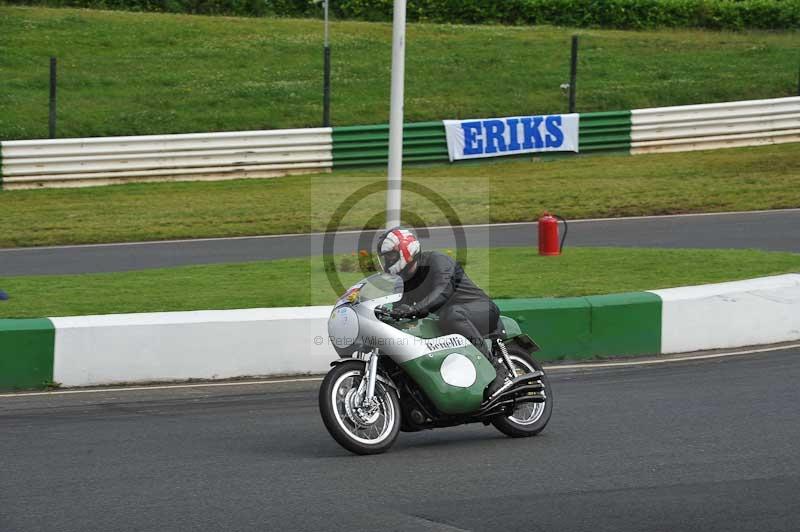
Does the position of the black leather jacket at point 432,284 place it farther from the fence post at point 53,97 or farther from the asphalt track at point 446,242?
the fence post at point 53,97

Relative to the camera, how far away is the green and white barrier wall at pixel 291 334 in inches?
417

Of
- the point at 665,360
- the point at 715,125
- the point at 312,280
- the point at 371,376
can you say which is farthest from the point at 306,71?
the point at 371,376

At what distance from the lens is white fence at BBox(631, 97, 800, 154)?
2766cm

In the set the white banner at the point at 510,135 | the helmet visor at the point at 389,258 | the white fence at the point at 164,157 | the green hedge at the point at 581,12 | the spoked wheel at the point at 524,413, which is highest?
the green hedge at the point at 581,12

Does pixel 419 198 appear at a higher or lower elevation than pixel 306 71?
lower

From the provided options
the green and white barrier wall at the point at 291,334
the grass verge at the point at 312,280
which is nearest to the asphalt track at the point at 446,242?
the grass verge at the point at 312,280

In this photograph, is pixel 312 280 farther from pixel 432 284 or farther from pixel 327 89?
pixel 327 89

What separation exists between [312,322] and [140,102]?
19.8 meters

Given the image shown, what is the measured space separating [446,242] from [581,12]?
24601mm

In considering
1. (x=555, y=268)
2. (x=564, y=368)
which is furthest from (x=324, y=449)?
(x=555, y=268)

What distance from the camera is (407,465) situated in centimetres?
800

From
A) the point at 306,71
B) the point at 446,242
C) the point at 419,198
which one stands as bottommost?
the point at 446,242

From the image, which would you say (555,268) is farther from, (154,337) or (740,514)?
(740,514)

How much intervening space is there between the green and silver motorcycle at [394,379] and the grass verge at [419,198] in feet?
40.8
